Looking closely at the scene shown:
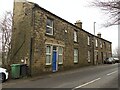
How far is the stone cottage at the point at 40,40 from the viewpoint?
18.5m

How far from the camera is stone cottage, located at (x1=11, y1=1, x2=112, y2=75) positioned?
18.5 metres

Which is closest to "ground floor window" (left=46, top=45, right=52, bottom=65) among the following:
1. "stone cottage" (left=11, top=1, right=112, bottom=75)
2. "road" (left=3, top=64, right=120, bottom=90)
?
"stone cottage" (left=11, top=1, right=112, bottom=75)

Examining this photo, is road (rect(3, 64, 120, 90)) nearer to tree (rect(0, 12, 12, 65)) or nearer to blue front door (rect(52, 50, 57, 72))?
blue front door (rect(52, 50, 57, 72))

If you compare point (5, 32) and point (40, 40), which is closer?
point (40, 40)

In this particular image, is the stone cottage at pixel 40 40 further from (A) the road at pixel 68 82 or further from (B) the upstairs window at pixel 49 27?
(A) the road at pixel 68 82

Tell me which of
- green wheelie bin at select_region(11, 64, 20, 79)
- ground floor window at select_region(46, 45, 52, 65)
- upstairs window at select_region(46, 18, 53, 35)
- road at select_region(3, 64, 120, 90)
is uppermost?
upstairs window at select_region(46, 18, 53, 35)

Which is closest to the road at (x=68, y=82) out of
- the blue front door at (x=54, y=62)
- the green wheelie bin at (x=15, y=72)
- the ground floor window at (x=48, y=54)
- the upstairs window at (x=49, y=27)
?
the green wheelie bin at (x=15, y=72)

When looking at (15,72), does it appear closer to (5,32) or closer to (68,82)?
(68,82)

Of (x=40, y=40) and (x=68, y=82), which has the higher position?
(x=40, y=40)

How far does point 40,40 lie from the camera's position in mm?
19266

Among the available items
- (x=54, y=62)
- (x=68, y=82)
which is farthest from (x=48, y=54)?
(x=68, y=82)

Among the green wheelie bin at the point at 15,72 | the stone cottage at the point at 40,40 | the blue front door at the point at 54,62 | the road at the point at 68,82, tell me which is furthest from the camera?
the blue front door at the point at 54,62

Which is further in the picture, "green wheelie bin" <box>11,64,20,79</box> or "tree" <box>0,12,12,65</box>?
"tree" <box>0,12,12,65</box>

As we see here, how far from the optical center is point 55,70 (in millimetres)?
21688
